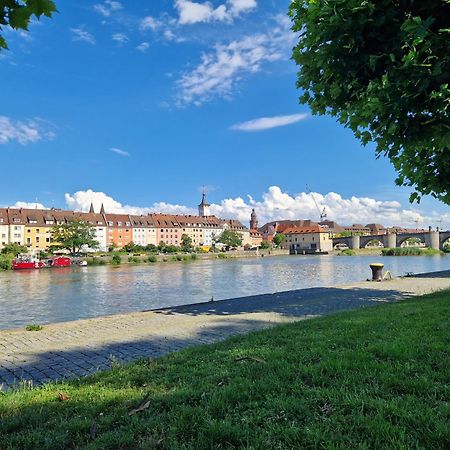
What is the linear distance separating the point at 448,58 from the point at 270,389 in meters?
4.90

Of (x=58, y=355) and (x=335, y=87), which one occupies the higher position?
(x=335, y=87)

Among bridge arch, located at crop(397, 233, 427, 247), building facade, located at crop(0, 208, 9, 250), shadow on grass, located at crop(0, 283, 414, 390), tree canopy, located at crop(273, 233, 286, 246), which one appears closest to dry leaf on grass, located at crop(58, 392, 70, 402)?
shadow on grass, located at crop(0, 283, 414, 390)

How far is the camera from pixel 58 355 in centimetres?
771

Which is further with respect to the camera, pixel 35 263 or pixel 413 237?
pixel 413 237

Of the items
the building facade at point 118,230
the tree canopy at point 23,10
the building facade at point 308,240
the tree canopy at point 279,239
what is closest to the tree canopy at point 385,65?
the tree canopy at point 23,10

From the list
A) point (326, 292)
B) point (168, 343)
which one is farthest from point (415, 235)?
point (168, 343)

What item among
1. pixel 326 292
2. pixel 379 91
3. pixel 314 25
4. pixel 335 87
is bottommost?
pixel 326 292

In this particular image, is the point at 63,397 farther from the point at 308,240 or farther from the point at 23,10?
the point at 308,240

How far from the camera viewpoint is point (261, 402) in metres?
3.97

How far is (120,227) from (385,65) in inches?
5772

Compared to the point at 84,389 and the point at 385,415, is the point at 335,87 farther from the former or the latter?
the point at 84,389

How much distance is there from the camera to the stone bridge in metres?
126

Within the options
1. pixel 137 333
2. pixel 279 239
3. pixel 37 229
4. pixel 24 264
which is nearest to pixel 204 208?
pixel 279 239

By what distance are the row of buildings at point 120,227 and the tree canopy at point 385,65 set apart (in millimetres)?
116458
